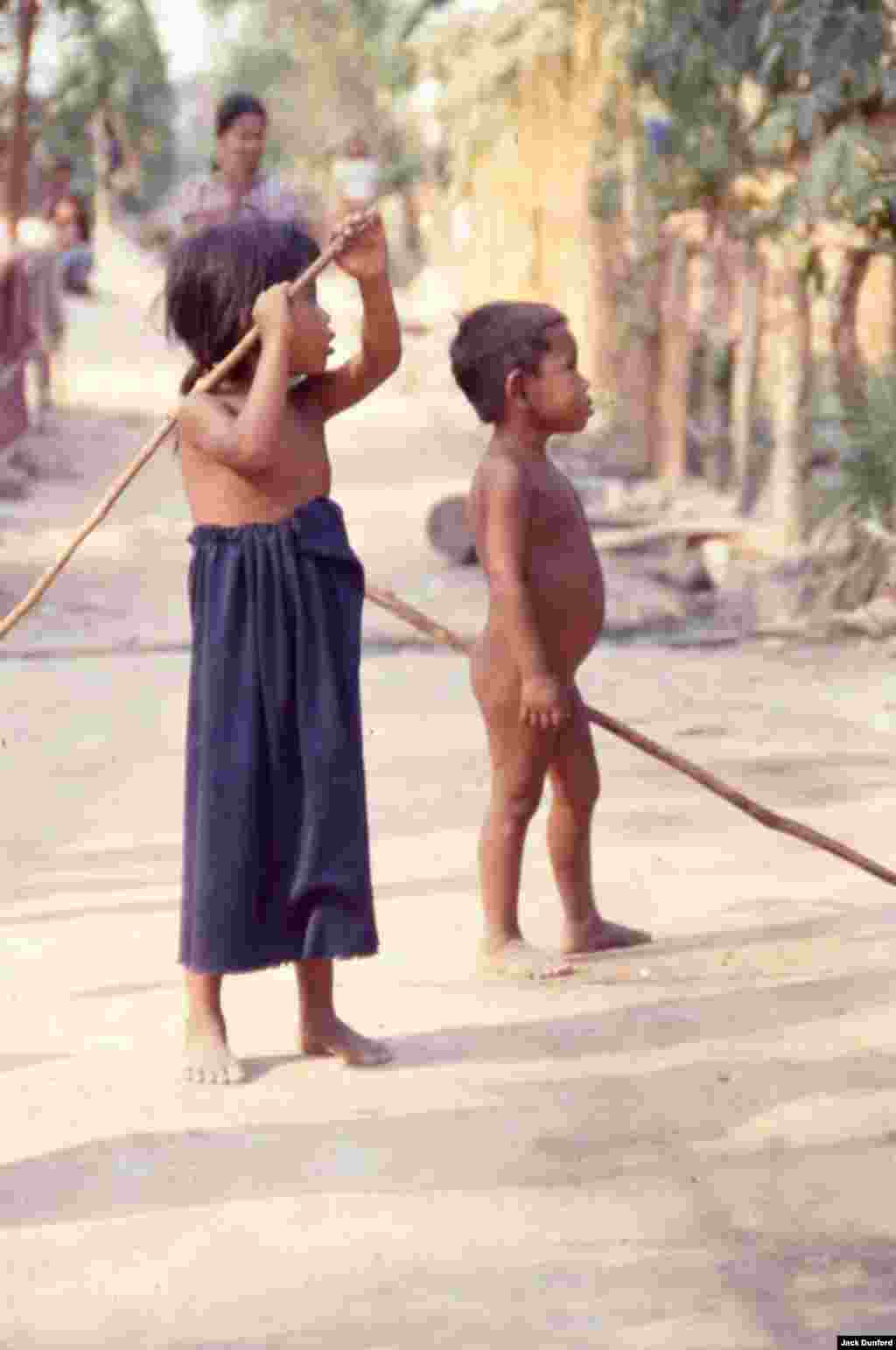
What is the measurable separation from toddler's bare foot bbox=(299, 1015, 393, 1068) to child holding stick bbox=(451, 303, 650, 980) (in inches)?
22.6

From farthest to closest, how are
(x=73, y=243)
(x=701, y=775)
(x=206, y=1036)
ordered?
(x=73, y=243) → (x=701, y=775) → (x=206, y=1036)

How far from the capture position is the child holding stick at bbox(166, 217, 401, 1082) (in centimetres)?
407

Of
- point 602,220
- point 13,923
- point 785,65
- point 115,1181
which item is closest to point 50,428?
point 602,220

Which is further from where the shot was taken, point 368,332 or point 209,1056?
point 368,332

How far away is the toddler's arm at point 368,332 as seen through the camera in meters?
4.17

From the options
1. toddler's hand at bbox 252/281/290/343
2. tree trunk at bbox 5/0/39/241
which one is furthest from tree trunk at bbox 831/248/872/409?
toddler's hand at bbox 252/281/290/343

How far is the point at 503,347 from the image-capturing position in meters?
4.71

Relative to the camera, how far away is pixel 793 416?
11234 mm

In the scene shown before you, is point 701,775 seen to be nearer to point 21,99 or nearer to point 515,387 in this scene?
point 515,387

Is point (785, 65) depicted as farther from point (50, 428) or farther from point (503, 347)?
point (50, 428)

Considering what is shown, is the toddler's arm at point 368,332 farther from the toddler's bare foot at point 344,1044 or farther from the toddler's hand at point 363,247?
the toddler's bare foot at point 344,1044

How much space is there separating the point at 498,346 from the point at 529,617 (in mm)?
489

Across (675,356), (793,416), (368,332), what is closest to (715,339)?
(675,356)

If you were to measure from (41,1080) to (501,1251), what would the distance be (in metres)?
1.04
